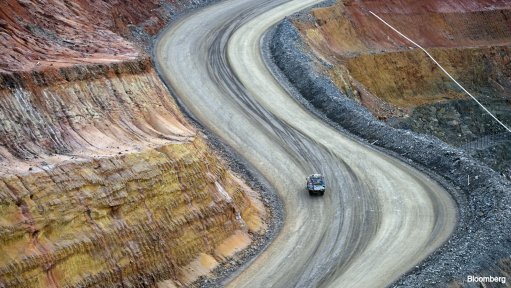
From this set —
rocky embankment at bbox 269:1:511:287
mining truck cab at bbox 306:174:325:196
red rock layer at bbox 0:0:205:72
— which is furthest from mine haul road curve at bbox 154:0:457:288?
red rock layer at bbox 0:0:205:72

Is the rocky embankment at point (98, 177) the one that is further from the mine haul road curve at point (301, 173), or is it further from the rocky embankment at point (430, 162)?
the rocky embankment at point (430, 162)

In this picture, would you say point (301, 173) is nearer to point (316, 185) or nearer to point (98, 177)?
point (316, 185)

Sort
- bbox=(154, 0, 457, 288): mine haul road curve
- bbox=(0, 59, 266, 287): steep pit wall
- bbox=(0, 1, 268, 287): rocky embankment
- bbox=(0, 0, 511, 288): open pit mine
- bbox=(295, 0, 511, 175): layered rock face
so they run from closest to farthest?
bbox=(0, 59, 266, 287): steep pit wall, bbox=(0, 1, 268, 287): rocky embankment, bbox=(0, 0, 511, 288): open pit mine, bbox=(154, 0, 457, 288): mine haul road curve, bbox=(295, 0, 511, 175): layered rock face

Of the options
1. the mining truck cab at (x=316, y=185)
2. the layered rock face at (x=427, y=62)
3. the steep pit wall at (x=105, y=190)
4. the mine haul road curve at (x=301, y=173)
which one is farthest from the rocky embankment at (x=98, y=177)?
the layered rock face at (x=427, y=62)

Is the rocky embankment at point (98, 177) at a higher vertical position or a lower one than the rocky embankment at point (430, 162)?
higher

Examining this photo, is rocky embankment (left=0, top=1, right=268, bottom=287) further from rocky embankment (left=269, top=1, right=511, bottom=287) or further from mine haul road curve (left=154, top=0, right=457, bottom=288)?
rocky embankment (left=269, top=1, right=511, bottom=287)

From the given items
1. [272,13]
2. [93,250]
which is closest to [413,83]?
[272,13]
